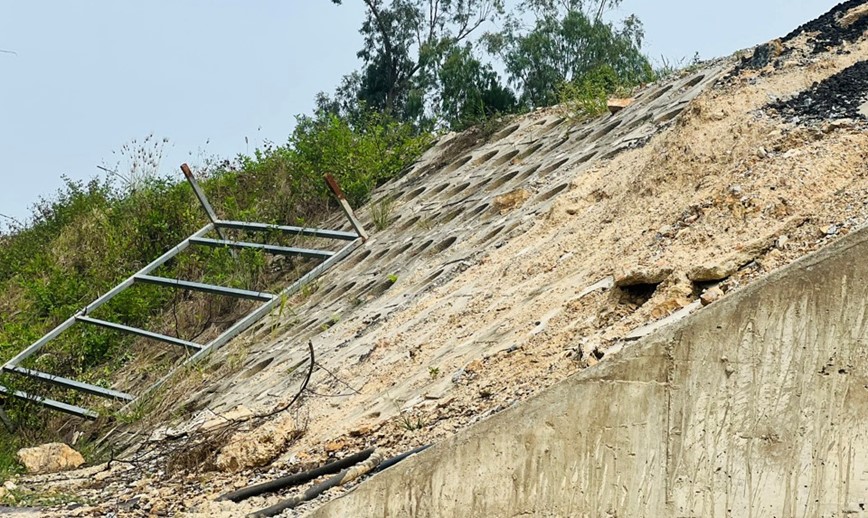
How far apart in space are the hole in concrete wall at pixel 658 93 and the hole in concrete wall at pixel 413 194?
2523mm

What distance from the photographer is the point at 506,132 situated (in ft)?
39.4

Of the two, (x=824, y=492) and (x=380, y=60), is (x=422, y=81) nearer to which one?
(x=380, y=60)

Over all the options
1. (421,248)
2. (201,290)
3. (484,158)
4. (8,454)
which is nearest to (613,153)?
(421,248)

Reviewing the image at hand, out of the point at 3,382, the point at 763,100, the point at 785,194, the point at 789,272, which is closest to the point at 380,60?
the point at 3,382

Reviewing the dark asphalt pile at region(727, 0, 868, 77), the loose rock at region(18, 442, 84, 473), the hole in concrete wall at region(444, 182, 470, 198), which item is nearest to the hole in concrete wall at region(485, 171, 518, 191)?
the hole in concrete wall at region(444, 182, 470, 198)

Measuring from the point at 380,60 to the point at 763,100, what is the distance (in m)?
17.1

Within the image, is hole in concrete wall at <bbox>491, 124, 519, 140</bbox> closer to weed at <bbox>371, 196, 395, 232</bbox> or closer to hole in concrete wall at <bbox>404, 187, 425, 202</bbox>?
hole in concrete wall at <bbox>404, 187, 425, 202</bbox>

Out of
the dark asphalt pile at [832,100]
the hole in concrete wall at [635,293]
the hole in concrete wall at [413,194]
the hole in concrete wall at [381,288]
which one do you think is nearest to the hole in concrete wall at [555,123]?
the hole in concrete wall at [413,194]

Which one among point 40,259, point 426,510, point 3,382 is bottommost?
point 426,510

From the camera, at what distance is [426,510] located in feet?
14.0

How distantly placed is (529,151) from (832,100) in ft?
14.2

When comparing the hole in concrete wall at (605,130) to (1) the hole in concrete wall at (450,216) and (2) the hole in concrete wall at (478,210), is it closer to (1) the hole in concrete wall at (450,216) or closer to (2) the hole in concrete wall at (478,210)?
(2) the hole in concrete wall at (478,210)

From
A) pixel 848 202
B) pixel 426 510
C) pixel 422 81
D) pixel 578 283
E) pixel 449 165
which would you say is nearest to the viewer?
pixel 426 510

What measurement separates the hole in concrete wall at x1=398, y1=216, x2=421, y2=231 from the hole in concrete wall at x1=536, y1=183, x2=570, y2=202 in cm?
213
